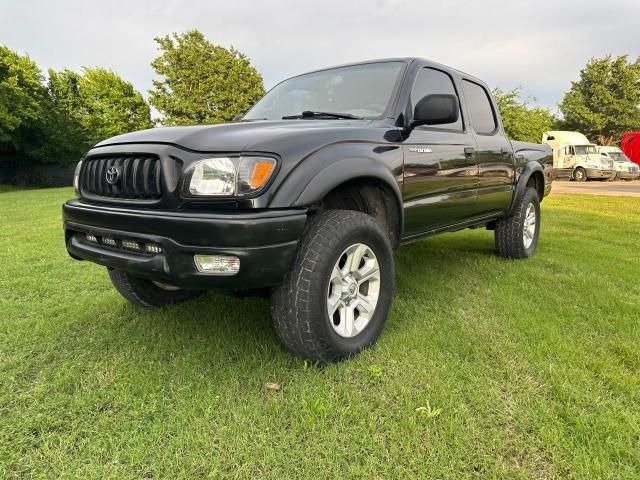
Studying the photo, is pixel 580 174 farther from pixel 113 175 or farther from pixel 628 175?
pixel 113 175

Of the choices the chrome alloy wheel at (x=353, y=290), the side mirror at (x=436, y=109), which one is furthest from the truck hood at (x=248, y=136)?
the chrome alloy wheel at (x=353, y=290)

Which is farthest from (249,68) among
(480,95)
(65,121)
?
(480,95)

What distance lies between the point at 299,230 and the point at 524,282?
262cm

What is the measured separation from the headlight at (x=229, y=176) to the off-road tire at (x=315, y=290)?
1.26 feet

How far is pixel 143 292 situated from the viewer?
3.10 m

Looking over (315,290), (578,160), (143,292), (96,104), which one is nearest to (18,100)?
(96,104)

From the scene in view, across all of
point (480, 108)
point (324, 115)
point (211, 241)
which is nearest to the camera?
point (211, 241)

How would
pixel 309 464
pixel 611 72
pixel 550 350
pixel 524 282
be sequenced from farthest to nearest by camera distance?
1. pixel 611 72
2. pixel 524 282
3. pixel 550 350
4. pixel 309 464

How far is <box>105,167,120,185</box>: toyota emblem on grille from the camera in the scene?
2229 millimetres

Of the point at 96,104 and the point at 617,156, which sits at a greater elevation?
the point at 96,104

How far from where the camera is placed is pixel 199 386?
2168 mm

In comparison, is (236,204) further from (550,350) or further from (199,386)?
(550,350)

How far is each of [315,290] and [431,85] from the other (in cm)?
205

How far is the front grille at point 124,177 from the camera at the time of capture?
6.89ft
